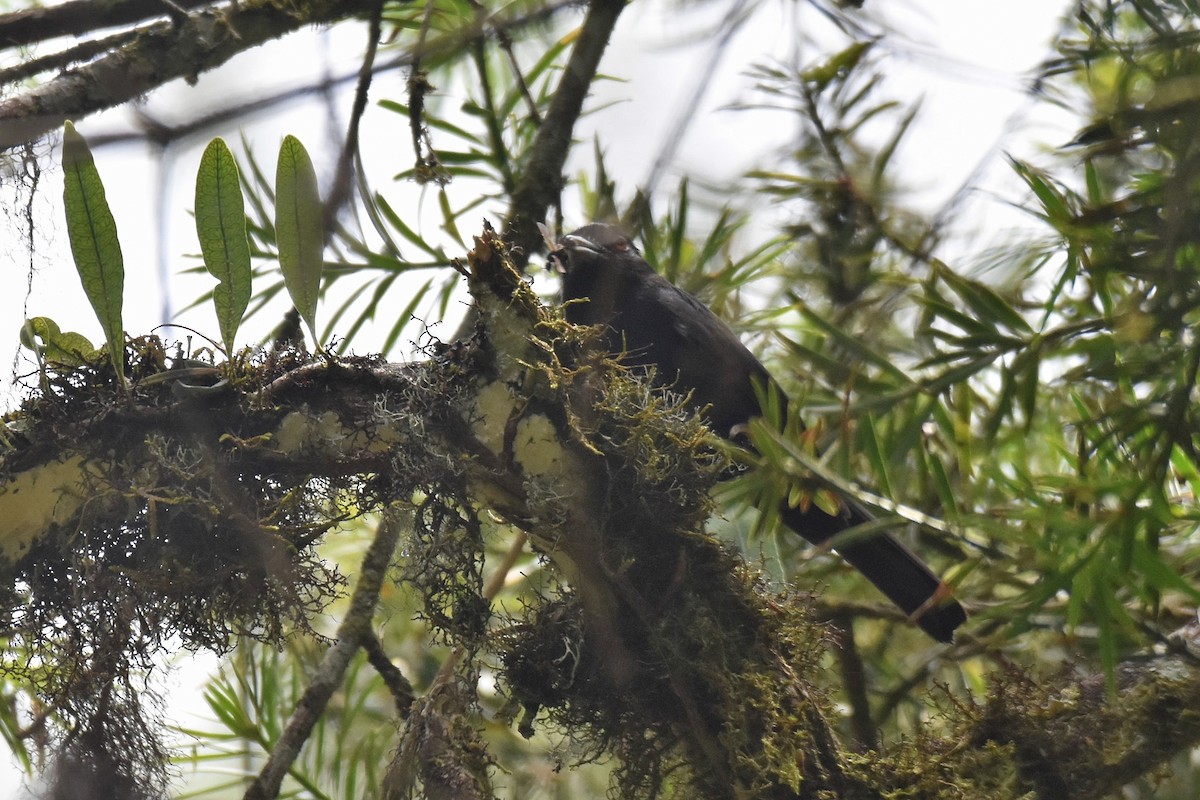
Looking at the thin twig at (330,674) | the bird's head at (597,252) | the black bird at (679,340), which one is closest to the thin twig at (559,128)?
the black bird at (679,340)

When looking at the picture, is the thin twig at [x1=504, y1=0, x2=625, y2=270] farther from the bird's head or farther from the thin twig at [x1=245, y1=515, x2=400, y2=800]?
the thin twig at [x1=245, y1=515, x2=400, y2=800]

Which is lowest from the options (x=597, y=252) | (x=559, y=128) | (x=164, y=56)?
(x=164, y=56)

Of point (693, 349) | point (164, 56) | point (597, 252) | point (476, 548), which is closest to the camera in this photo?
point (476, 548)

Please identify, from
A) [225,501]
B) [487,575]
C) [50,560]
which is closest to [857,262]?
[487,575]

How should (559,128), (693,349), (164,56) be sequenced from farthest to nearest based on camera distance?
(693,349) → (559,128) → (164,56)

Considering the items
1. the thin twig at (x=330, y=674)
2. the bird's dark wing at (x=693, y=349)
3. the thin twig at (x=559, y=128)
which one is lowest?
the thin twig at (x=330, y=674)

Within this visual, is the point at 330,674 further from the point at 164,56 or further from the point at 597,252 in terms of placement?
the point at 597,252

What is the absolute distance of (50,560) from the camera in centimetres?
190

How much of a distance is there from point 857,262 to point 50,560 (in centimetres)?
250

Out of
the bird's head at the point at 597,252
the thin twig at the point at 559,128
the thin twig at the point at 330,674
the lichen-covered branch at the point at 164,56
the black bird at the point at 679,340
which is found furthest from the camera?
the bird's head at the point at 597,252

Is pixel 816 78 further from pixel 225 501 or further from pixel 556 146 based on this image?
pixel 225 501

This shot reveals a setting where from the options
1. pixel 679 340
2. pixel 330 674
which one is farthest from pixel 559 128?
pixel 330 674

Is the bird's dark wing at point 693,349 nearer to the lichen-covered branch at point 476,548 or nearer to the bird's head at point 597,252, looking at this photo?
the bird's head at point 597,252

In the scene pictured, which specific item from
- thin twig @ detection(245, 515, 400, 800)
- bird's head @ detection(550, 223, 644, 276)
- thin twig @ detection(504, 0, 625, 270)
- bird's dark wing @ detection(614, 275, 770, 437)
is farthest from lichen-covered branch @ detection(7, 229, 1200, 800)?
bird's head @ detection(550, 223, 644, 276)
